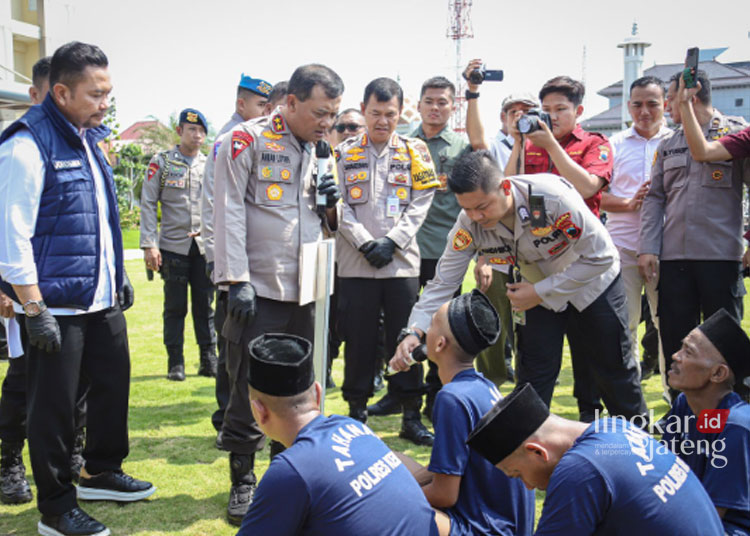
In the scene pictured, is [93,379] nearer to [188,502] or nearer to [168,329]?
[188,502]

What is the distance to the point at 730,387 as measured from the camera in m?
2.99

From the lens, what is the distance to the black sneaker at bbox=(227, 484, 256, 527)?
141 inches

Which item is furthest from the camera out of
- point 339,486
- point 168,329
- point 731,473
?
point 168,329

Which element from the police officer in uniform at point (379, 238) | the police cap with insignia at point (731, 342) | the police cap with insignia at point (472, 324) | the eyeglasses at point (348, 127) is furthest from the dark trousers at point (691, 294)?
the eyeglasses at point (348, 127)

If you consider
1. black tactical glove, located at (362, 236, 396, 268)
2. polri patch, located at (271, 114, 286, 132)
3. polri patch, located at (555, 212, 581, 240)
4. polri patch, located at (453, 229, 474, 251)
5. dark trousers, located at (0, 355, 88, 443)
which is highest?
polri patch, located at (271, 114, 286, 132)

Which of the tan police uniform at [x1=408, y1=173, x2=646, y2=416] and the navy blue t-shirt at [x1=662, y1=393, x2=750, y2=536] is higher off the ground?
the tan police uniform at [x1=408, y1=173, x2=646, y2=416]

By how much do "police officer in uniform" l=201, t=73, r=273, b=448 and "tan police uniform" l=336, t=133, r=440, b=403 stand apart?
885mm

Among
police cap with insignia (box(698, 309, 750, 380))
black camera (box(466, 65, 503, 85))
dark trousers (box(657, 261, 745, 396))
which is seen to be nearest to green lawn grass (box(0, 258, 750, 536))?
dark trousers (box(657, 261, 745, 396))

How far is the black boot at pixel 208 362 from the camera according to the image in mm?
6625

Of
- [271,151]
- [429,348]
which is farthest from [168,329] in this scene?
[429,348]

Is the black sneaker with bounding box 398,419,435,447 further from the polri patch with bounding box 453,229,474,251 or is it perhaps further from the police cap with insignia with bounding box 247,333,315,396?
the police cap with insignia with bounding box 247,333,315,396

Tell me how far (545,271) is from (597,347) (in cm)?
53

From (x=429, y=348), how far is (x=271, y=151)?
61.4 inches

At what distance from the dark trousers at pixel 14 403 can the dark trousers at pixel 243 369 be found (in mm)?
1157
